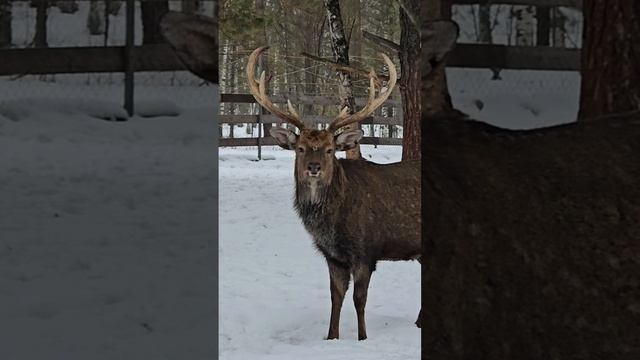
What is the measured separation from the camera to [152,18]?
76 cm

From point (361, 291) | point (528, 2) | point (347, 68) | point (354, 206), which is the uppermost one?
point (347, 68)

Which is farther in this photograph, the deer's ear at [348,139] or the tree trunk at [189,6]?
the deer's ear at [348,139]

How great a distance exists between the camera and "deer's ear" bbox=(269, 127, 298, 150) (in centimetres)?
185

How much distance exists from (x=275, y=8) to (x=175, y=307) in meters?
1.69

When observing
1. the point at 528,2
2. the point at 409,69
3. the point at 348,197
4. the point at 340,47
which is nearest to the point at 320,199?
the point at 348,197

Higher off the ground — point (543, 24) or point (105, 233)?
point (543, 24)

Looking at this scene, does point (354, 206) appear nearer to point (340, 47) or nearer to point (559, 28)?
point (340, 47)

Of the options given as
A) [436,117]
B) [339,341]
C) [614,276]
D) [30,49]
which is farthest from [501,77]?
[339,341]

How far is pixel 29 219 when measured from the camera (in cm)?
103

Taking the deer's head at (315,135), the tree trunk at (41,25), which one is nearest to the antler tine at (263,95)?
the deer's head at (315,135)

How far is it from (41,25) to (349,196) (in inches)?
55.6

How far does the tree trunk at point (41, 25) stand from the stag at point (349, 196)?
42.2 inches

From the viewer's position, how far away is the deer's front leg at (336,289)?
5.40 feet

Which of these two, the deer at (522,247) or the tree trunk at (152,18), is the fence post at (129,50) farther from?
the deer at (522,247)
